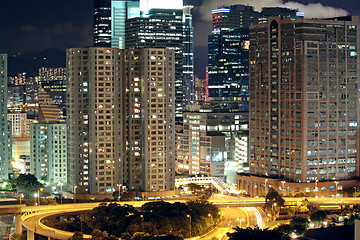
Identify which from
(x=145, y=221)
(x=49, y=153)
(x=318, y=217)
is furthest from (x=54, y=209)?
(x=49, y=153)

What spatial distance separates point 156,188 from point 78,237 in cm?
3386

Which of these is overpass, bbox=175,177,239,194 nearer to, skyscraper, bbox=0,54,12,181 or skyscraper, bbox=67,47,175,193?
skyscraper, bbox=67,47,175,193

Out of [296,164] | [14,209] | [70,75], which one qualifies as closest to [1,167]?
[70,75]

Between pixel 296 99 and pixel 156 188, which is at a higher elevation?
pixel 296 99

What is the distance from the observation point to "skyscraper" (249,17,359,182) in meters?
114

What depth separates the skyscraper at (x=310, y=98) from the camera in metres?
114

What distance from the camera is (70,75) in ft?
375

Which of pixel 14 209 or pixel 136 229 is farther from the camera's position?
pixel 14 209

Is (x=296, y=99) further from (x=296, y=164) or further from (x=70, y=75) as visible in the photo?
(x=70, y=75)

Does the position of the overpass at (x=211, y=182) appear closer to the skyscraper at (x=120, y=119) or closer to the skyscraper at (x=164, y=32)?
the skyscraper at (x=120, y=119)

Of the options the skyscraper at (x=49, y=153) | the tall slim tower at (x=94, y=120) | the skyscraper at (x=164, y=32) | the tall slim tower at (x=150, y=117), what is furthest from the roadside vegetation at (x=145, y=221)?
the skyscraper at (x=164, y=32)

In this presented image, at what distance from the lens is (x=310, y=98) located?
114 m

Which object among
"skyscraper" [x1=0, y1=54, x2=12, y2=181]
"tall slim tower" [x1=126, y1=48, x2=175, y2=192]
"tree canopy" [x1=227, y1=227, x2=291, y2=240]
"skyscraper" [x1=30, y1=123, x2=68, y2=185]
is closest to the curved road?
"tree canopy" [x1=227, y1=227, x2=291, y2=240]

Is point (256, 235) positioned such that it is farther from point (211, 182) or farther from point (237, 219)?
point (211, 182)
